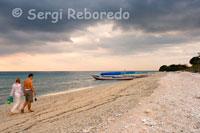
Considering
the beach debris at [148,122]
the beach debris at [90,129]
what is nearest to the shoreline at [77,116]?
the beach debris at [90,129]

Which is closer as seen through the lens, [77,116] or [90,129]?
[90,129]

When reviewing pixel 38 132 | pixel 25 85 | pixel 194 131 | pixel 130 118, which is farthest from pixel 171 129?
pixel 25 85

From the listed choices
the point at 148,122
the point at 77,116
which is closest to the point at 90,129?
the point at 148,122

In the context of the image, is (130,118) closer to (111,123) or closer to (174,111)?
Answer: (111,123)

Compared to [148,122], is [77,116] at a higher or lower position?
lower

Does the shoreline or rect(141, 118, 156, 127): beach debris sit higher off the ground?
rect(141, 118, 156, 127): beach debris

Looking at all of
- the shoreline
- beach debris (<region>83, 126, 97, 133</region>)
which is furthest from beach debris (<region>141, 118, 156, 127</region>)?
beach debris (<region>83, 126, 97, 133</region>)

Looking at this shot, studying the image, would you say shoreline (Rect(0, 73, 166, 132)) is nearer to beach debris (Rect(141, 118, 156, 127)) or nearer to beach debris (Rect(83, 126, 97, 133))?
beach debris (Rect(83, 126, 97, 133))

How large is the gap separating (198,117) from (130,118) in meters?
2.35

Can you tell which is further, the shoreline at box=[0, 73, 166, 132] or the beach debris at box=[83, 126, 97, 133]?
the shoreline at box=[0, 73, 166, 132]

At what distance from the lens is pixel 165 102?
6.34 meters

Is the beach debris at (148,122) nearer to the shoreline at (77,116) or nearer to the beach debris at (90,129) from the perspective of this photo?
the shoreline at (77,116)

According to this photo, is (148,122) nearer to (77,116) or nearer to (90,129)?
(90,129)

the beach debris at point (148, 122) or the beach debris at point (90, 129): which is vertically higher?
the beach debris at point (148, 122)
